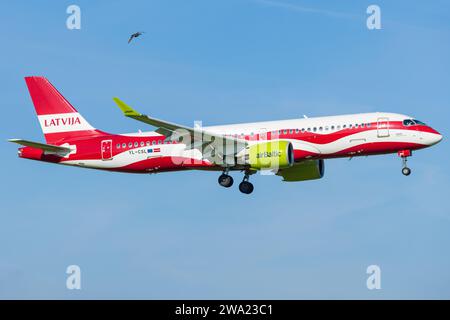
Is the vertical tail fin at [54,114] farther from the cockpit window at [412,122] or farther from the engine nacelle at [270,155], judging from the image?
the cockpit window at [412,122]

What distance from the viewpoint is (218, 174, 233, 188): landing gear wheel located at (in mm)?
66312

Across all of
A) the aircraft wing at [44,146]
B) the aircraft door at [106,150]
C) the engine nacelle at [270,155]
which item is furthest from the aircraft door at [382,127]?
the aircraft wing at [44,146]

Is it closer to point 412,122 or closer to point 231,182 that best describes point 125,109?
point 231,182

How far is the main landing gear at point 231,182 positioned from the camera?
218 feet

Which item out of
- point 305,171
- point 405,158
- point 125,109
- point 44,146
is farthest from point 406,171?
point 44,146

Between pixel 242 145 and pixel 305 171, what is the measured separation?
24.7 feet

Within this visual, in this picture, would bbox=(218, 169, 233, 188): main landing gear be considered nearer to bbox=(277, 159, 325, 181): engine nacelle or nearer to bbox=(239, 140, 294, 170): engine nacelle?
bbox=(239, 140, 294, 170): engine nacelle

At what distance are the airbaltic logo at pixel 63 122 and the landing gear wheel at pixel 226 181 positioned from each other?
38.7 ft

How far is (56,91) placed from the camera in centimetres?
7381

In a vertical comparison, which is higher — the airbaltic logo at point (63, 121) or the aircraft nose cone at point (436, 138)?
the airbaltic logo at point (63, 121)

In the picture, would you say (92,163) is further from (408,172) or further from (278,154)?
(408,172)

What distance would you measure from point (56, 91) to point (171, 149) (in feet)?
40.8

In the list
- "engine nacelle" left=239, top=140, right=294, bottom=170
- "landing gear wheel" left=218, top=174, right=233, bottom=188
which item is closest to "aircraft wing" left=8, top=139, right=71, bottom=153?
"landing gear wheel" left=218, top=174, right=233, bottom=188
